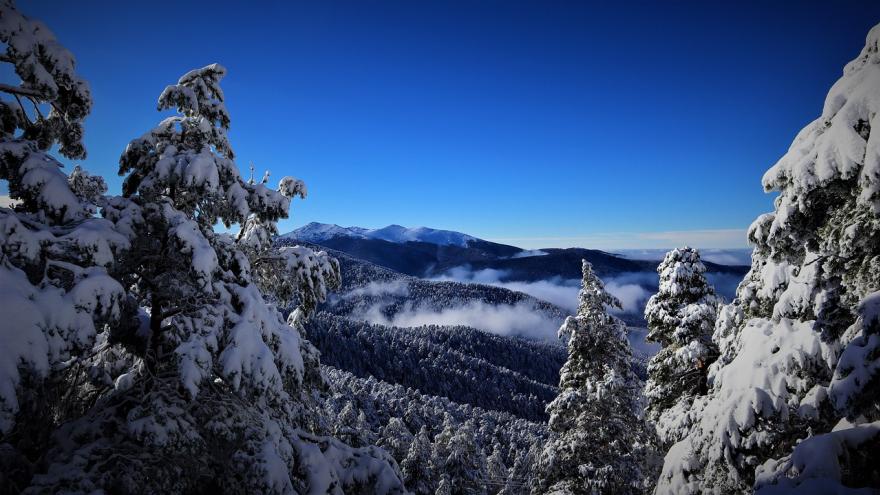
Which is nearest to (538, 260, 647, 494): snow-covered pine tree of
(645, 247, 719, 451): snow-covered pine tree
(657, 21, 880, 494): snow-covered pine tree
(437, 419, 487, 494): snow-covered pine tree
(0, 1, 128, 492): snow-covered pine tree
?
(645, 247, 719, 451): snow-covered pine tree

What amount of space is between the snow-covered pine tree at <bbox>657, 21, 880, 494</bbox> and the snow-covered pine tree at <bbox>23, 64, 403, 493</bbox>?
5490 mm

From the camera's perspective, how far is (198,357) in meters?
5.34

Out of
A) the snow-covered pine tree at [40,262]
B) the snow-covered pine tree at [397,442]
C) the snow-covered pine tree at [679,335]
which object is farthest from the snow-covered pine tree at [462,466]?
the snow-covered pine tree at [40,262]

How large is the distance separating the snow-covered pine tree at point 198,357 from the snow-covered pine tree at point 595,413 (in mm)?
10273

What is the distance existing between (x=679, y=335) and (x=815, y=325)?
738 centimetres

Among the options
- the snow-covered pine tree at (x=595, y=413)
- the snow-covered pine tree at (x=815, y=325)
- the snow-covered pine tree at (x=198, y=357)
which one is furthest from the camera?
the snow-covered pine tree at (x=595, y=413)

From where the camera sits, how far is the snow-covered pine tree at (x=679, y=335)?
12102 mm

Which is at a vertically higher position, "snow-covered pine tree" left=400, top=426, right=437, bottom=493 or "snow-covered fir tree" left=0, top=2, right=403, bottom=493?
"snow-covered fir tree" left=0, top=2, right=403, bottom=493

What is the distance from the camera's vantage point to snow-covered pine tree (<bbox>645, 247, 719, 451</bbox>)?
39.7 feet

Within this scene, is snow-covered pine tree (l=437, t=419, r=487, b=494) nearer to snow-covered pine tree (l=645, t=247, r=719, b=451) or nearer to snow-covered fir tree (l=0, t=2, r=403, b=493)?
snow-covered pine tree (l=645, t=247, r=719, b=451)

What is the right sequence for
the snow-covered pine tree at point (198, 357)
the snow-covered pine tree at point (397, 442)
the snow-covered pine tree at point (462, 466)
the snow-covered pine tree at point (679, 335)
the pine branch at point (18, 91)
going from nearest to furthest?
the snow-covered pine tree at point (198, 357) < the pine branch at point (18, 91) < the snow-covered pine tree at point (679, 335) < the snow-covered pine tree at point (462, 466) < the snow-covered pine tree at point (397, 442)

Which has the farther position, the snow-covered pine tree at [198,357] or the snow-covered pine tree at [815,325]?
the snow-covered pine tree at [198,357]

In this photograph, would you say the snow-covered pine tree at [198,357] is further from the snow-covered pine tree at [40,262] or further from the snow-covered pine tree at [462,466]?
the snow-covered pine tree at [462,466]

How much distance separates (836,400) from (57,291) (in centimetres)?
862
